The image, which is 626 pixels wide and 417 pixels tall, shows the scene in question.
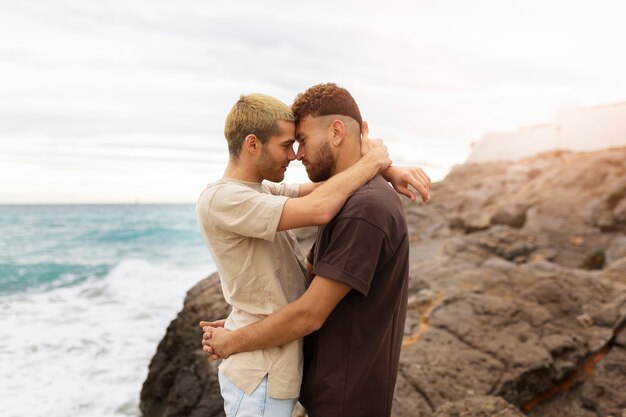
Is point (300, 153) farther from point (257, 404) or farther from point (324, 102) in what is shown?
point (257, 404)

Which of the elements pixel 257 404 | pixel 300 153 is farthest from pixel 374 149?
pixel 257 404

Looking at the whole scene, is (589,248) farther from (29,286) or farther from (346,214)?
(29,286)

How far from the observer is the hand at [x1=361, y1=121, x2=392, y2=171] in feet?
8.93

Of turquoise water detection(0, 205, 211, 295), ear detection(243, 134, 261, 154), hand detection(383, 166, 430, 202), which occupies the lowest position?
turquoise water detection(0, 205, 211, 295)

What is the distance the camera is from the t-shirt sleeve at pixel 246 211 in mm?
2426

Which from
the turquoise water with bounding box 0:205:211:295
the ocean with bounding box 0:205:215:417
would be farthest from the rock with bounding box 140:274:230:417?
the turquoise water with bounding box 0:205:211:295

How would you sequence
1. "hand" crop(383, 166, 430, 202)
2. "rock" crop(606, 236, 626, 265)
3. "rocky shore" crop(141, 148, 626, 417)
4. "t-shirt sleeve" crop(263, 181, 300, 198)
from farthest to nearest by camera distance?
"rock" crop(606, 236, 626, 265) < "rocky shore" crop(141, 148, 626, 417) < "t-shirt sleeve" crop(263, 181, 300, 198) < "hand" crop(383, 166, 430, 202)

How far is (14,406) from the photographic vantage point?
8680 millimetres

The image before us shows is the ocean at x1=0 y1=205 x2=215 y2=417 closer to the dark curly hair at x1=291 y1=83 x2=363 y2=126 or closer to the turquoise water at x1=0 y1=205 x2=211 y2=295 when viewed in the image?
the turquoise water at x1=0 y1=205 x2=211 y2=295

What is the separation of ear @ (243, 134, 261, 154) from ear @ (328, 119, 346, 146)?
1.20 feet

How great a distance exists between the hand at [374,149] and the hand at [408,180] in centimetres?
16

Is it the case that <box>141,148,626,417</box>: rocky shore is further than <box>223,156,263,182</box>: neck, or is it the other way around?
<box>141,148,626,417</box>: rocky shore

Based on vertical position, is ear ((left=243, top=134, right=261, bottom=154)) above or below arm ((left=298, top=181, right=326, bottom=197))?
above

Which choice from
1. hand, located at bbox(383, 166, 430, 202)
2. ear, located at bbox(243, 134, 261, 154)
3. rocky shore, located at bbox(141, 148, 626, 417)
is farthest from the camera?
rocky shore, located at bbox(141, 148, 626, 417)
